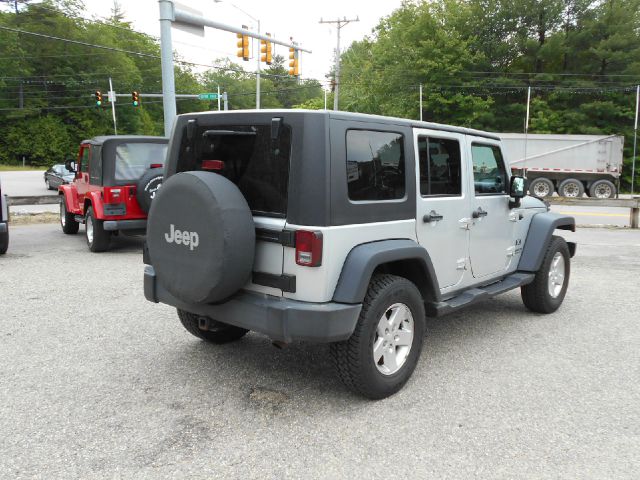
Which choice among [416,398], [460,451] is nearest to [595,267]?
[416,398]

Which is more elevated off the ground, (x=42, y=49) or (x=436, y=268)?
(x=42, y=49)

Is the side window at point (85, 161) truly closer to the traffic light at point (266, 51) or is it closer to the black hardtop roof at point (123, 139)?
the black hardtop roof at point (123, 139)

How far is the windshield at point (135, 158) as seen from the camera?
9.41 m

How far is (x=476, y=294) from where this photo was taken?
15.6 ft

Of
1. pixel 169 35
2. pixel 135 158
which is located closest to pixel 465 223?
pixel 135 158

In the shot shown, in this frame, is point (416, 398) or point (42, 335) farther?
point (42, 335)

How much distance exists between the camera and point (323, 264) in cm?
337

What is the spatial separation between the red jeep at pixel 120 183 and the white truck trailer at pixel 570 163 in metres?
22.0

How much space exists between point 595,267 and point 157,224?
294 inches

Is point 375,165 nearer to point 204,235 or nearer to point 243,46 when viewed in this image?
point 204,235

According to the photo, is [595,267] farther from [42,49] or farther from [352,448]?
[42,49]

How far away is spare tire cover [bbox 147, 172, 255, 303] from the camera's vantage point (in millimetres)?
3371

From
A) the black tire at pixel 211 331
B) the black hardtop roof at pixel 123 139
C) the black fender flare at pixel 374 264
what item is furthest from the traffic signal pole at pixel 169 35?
the black fender flare at pixel 374 264

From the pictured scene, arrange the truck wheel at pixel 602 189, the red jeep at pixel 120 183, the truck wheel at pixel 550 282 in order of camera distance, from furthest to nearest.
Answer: the truck wheel at pixel 602 189 < the red jeep at pixel 120 183 < the truck wheel at pixel 550 282
